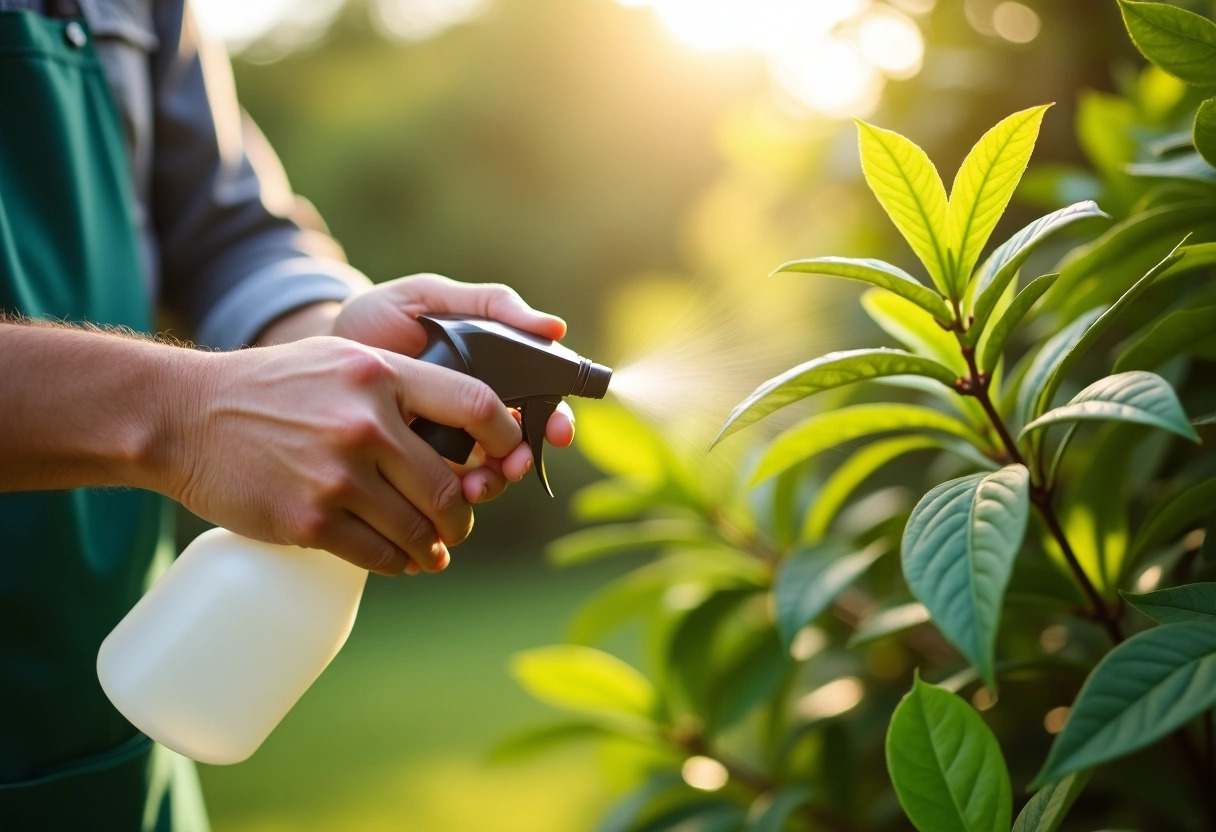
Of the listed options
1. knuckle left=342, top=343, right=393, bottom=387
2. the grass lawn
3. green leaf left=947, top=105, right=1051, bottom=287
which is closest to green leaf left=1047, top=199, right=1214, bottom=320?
green leaf left=947, top=105, right=1051, bottom=287

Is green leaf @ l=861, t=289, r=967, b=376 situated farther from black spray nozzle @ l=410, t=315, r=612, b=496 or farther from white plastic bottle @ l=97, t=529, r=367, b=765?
white plastic bottle @ l=97, t=529, r=367, b=765

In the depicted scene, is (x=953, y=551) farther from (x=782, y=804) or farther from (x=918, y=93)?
(x=918, y=93)

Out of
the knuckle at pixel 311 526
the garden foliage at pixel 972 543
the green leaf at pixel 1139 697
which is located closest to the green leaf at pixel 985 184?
the garden foliage at pixel 972 543

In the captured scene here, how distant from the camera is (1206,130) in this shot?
571mm

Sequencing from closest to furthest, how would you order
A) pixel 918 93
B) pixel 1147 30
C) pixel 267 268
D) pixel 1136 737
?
pixel 1136 737
pixel 1147 30
pixel 267 268
pixel 918 93

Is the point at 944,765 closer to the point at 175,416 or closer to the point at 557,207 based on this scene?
the point at 175,416

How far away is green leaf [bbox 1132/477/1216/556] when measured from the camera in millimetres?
604

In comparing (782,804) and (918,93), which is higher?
(918,93)

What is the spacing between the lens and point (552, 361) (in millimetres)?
761

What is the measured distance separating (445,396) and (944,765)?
1.31 ft

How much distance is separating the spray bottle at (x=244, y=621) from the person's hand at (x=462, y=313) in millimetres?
28

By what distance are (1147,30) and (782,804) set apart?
2.21 ft

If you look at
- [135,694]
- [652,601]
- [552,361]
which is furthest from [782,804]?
[135,694]

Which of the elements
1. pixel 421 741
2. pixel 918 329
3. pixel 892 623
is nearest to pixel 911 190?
pixel 918 329
